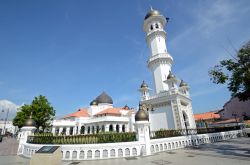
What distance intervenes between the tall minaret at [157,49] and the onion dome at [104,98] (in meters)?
26.3

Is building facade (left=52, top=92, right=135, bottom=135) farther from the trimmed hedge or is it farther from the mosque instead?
the trimmed hedge

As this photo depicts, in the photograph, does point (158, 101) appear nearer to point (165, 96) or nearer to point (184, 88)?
point (165, 96)

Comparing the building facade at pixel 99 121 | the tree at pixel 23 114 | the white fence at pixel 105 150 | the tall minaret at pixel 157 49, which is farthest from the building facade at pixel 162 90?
the tree at pixel 23 114

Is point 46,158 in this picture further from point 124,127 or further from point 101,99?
point 101,99

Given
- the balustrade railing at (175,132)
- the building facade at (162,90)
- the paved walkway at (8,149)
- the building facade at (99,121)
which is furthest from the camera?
the building facade at (99,121)

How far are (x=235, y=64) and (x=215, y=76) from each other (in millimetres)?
2100

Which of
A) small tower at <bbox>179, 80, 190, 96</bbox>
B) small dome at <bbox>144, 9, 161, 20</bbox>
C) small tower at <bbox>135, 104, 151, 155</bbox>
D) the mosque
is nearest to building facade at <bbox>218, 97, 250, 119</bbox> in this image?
small tower at <bbox>179, 80, 190, 96</bbox>

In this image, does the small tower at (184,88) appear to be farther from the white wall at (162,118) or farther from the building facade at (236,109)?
the building facade at (236,109)

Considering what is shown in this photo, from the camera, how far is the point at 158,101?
80.8 feet

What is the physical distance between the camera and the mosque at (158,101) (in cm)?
2317

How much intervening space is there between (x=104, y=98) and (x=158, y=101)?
2998cm

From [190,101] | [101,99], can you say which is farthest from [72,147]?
[101,99]

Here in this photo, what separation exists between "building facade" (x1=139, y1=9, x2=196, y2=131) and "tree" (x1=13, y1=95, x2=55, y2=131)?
21.1 metres

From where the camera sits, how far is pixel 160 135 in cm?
1361
